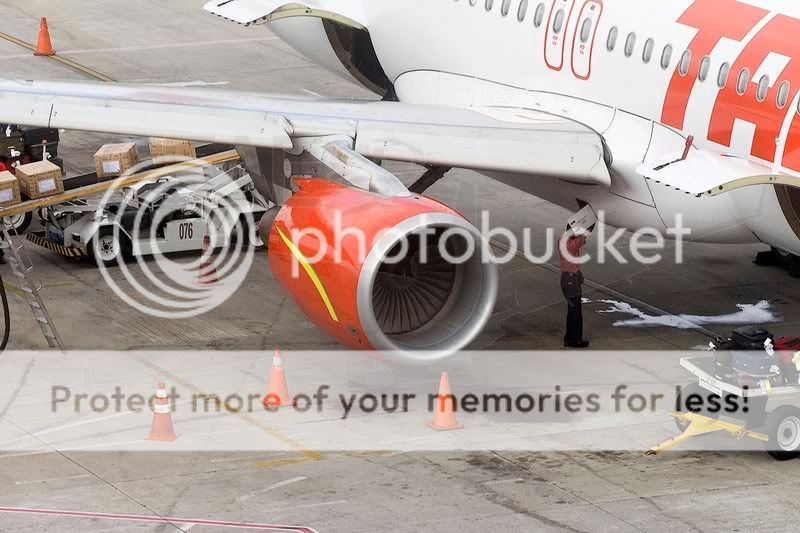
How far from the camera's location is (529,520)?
13523mm

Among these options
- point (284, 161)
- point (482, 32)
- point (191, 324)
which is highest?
point (482, 32)

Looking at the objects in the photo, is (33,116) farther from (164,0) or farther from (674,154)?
(164,0)

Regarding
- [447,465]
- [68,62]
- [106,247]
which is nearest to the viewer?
[447,465]

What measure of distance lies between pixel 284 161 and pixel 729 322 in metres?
6.33

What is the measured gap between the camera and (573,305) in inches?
733

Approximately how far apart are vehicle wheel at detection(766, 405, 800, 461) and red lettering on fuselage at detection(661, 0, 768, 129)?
4236 mm

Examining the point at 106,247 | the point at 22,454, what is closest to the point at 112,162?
the point at 106,247

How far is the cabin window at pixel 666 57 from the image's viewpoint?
17.9 m

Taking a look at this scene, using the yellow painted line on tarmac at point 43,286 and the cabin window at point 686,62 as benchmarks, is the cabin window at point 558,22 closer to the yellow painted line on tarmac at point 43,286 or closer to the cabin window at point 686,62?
the cabin window at point 686,62

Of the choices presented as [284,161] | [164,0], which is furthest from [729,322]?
[164,0]

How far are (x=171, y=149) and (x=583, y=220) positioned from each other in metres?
7.26

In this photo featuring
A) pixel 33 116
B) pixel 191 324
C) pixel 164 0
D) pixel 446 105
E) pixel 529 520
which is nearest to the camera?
pixel 529 520

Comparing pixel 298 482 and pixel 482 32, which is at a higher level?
pixel 482 32

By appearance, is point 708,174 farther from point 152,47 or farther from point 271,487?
point 152,47
